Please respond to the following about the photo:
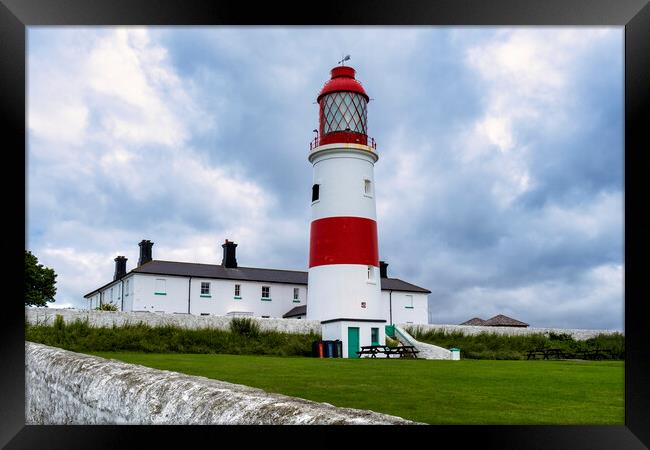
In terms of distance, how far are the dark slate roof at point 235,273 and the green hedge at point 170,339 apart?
10.4m

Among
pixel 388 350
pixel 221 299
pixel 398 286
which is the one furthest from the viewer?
pixel 398 286

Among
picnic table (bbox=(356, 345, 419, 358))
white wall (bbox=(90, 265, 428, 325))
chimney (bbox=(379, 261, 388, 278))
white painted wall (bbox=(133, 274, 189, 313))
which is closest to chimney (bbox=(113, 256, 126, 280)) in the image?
white wall (bbox=(90, 265, 428, 325))

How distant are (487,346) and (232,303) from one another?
46.9ft

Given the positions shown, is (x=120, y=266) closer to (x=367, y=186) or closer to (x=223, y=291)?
(x=223, y=291)

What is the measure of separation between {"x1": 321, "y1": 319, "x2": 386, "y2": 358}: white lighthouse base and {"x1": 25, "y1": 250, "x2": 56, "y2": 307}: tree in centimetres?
1884

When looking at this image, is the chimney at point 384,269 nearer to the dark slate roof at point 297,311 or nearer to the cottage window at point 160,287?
the dark slate roof at point 297,311

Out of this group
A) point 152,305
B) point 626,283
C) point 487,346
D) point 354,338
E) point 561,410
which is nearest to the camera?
point 626,283

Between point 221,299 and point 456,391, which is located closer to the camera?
point 456,391

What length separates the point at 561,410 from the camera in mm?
8547

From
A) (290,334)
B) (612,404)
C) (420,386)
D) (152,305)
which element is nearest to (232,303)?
(152,305)

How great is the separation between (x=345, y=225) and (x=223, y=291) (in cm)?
1195

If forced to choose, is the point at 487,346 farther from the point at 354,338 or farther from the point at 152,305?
the point at 152,305

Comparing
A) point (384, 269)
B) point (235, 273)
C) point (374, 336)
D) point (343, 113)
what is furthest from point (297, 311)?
point (343, 113)

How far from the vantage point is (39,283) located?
3791cm
